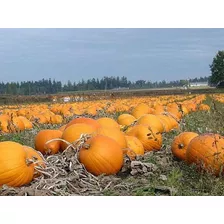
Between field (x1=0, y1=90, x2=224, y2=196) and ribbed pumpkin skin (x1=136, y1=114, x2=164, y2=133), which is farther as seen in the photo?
ribbed pumpkin skin (x1=136, y1=114, x2=164, y2=133)

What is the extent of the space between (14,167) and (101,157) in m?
0.72

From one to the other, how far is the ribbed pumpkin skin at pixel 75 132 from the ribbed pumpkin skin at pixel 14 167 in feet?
2.36

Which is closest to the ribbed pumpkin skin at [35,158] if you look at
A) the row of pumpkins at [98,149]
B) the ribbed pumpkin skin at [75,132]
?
the row of pumpkins at [98,149]

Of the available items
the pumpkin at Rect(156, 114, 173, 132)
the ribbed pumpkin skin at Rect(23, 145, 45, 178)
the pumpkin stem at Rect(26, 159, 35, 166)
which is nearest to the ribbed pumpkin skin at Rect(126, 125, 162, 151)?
the pumpkin at Rect(156, 114, 173, 132)

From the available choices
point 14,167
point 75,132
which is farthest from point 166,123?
point 14,167

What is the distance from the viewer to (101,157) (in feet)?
11.6

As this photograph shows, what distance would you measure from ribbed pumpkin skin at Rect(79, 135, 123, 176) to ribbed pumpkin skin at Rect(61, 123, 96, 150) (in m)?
0.31

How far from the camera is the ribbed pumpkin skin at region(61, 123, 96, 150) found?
395 centimetres

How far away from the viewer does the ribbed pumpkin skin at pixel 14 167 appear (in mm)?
3158

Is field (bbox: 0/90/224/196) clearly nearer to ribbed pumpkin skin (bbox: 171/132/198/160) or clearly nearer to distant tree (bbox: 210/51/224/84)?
ribbed pumpkin skin (bbox: 171/132/198/160)

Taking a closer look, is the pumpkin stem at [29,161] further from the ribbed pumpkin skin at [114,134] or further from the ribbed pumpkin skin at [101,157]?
the ribbed pumpkin skin at [114,134]
